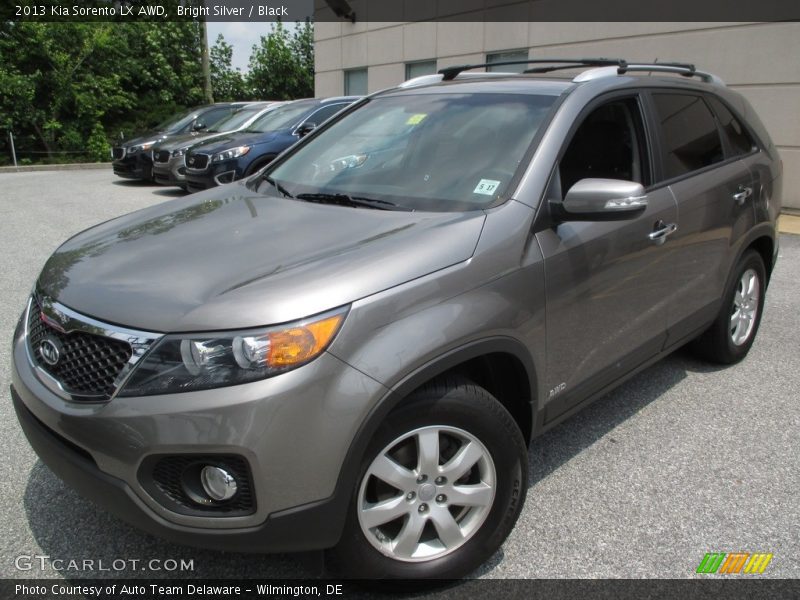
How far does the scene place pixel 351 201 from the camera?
2869 millimetres

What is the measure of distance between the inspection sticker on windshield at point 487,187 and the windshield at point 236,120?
10954 mm

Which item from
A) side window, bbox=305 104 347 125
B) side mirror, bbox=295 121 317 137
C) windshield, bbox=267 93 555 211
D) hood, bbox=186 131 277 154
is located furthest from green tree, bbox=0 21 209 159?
windshield, bbox=267 93 555 211

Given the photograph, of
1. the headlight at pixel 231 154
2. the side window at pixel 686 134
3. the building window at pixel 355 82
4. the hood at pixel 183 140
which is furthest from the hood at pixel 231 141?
the side window at pixel 686 134

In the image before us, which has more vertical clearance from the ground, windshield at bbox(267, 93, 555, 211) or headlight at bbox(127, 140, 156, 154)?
windshield at bbox(267, 93, 555, 211)

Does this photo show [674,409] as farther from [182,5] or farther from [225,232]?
[182,5]

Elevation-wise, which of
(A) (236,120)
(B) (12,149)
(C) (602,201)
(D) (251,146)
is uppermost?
(A) (236,120)

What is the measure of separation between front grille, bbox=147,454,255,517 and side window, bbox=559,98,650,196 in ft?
5.80

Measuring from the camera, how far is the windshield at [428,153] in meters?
2.77

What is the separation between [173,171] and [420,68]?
757cm

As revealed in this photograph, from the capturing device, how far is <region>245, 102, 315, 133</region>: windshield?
11.7m

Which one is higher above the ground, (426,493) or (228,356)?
(228,356)

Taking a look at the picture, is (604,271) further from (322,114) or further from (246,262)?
(322,114)

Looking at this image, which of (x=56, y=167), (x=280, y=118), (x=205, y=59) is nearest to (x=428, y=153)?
(x=280, y=118)
